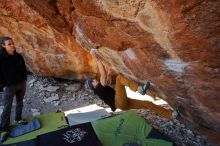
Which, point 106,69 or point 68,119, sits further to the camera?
point 68,119

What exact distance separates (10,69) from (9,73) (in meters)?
0.07

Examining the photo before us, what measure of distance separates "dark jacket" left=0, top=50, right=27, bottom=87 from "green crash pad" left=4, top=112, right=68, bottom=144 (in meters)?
0.90

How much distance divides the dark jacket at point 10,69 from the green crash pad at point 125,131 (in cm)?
148

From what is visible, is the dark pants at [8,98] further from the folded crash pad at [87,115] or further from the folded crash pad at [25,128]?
the folded crash pad at [87,115]

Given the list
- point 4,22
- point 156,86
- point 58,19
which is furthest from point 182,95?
point 4,22

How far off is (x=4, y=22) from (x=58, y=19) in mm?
2344

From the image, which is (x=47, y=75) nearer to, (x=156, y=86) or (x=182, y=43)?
(x=156, y=86)

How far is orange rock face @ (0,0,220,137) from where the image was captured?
2857 mm

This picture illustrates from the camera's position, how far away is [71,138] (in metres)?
4.72

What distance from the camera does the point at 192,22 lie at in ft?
9.27

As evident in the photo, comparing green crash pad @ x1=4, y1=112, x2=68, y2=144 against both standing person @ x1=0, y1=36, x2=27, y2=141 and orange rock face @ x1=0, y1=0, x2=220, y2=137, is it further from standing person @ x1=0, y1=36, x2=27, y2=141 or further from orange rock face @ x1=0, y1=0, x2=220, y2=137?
orange rock face @ x1=0, y1=0, x2=220, y2=137

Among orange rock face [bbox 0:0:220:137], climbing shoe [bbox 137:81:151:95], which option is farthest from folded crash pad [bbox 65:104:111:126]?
climbing shoe [bbox 137:81:151:95]

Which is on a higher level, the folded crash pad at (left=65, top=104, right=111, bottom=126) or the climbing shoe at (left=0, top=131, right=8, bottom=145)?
the folded crash pad at (left=65, top=104, right=111, bottom=126)

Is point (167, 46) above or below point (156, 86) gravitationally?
above
